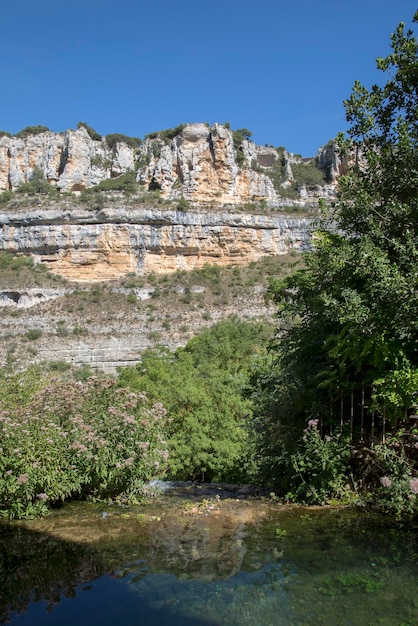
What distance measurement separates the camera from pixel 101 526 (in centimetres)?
537

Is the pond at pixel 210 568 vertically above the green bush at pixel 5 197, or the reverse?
the green bush at pixel 5 197

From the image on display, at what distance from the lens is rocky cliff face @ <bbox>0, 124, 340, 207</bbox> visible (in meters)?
67.5

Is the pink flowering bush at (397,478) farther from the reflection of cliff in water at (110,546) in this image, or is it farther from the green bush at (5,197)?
the green bush at (5,197)

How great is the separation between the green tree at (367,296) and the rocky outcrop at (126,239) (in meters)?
55.7

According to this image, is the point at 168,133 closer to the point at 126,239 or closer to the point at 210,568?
the point at 126,239

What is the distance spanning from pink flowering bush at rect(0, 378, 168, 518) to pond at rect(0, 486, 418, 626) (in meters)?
0.38

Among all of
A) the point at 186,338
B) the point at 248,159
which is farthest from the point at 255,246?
the point at 186,338

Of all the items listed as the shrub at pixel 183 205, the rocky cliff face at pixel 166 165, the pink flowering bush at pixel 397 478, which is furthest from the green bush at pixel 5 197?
the pink flowering bush at pixel 397 478

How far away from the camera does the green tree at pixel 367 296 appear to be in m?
5.41

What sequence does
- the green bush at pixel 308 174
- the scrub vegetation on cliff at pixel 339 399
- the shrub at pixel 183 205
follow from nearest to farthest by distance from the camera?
the scrub vegetation on cliff at pixel 339 399
the shrub at pixel 183 205
the green bush at pixel 308 174

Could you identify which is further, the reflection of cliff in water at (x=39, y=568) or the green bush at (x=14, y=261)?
the green bush at (x=14, y=261)

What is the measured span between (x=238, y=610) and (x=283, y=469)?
3.17 metres

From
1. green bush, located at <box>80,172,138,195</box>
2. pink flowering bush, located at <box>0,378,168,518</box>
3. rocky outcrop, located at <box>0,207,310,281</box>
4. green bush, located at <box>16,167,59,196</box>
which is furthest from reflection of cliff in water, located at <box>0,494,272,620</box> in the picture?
green bush, located at <box>16,167,59,196</box>

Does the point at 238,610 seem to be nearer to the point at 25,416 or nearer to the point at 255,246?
the point at 25,416
